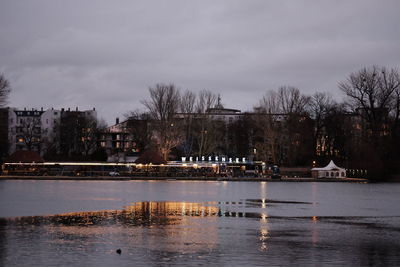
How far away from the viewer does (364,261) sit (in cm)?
2061

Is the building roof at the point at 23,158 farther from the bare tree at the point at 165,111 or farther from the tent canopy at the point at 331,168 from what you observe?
the tent canopy at the point at 331,168

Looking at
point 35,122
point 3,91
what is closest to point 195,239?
point 3,91

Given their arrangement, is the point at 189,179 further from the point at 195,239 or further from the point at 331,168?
the point at 195,239

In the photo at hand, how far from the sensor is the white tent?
100625 millimetres

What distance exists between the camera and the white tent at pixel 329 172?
101m

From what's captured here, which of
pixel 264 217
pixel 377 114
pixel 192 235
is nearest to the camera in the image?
pixel 192 235

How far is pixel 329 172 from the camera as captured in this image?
100500 mm

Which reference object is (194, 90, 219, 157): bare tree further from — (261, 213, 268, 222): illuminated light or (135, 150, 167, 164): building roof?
(261, 213, 268, 222): illuminated light

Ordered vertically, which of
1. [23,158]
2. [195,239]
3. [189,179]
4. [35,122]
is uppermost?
[35,122]

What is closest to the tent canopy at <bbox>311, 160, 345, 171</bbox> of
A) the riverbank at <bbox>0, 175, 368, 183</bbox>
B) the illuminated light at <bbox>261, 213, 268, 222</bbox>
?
the riverbank at <bbox>0, 175, 368, 183</bbox>

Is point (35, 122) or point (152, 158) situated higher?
point (35, 122)

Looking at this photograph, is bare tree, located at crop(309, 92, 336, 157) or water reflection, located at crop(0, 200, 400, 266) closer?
water reflection, located at crop(0, 200, 400, 266)

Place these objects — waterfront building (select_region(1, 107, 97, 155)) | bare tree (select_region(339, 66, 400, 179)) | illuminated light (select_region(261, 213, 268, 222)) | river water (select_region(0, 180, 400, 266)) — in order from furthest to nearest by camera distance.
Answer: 1. waterfront building (select_region(1, 107, 97, 155))
2. bare tree (select_region(339, 66, 400, 179))
3. illuminated light (select_region(261, 213, 268, 222))
4. river water (select_region(0, 180, 400, 266))

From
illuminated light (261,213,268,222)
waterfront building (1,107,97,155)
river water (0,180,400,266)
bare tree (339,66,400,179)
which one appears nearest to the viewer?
river water (0,180,400,266)
